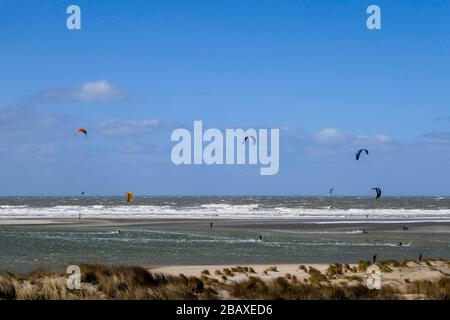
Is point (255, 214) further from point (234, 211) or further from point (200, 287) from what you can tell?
point (200, 287)

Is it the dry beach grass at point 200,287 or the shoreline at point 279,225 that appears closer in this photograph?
the dry beach grass at point 200,287
